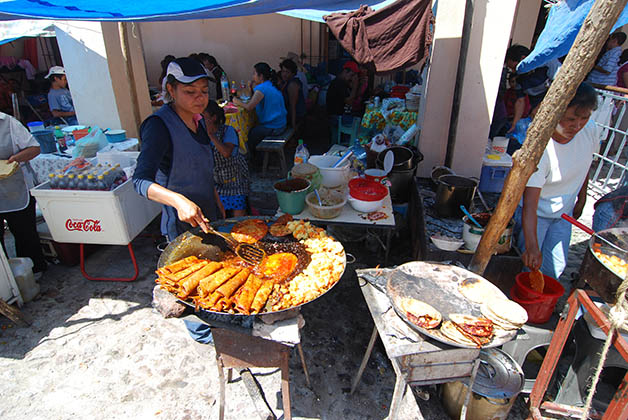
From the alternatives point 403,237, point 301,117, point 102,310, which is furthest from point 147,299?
point 301,117

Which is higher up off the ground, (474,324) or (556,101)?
(556,101)

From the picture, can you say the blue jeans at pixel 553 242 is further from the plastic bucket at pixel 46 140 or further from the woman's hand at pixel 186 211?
the plastic bucket at pixel 46 140

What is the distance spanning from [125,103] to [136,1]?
9.83 ft

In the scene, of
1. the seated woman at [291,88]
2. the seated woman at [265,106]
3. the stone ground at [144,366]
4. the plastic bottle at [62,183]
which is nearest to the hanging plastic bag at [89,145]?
the plastic bottle at [62,183]

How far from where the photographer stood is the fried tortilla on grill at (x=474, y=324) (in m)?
1.76

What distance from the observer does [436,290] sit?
2.15 meters

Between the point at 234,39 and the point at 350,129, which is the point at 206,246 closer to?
the point at 350,129

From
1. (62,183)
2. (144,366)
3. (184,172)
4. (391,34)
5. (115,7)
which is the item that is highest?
(115,7)

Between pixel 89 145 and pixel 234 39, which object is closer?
pixel 89 145

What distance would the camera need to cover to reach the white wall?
15.8 ft

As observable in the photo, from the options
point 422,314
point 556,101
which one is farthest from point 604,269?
point 422,314

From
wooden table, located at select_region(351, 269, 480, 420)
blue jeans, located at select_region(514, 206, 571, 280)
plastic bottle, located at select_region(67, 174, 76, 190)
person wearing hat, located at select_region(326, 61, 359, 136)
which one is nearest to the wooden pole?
wooden table, located at select_region(351, 269, 480, 420)

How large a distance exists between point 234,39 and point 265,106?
225 inches

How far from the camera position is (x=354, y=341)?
10.9 feet
